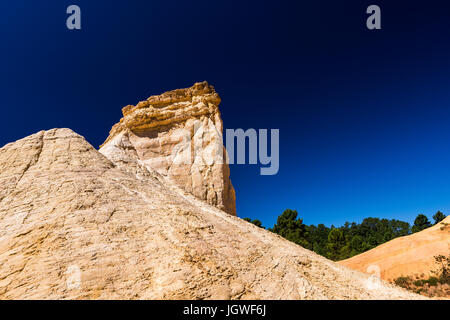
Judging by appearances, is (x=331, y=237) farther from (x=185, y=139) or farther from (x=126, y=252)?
(x=126, y=252)

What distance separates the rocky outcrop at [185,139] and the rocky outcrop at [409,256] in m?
18.9

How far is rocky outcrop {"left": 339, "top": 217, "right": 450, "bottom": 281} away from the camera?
76.6ft

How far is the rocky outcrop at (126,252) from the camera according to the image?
404 cm

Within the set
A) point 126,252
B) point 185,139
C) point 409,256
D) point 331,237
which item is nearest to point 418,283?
point 409,256

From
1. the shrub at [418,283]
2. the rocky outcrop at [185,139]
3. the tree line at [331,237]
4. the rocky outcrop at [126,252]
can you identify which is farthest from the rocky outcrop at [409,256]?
the rocky outcrop at [126,252]

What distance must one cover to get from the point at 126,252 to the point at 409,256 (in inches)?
1295

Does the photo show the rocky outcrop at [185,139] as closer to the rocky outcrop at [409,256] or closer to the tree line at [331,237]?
the rocky outcrop at [409,256]

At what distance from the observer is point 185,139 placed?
69.7ft

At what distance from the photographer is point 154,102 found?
76.1 feet

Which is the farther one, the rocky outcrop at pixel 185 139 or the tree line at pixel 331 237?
the tree line at pixel 331 237

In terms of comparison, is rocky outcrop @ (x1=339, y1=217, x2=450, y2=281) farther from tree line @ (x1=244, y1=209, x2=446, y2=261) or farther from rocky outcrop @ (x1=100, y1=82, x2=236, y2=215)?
rocky outcrop @ (x1=100, y1=82, x2=236, y2=215)
